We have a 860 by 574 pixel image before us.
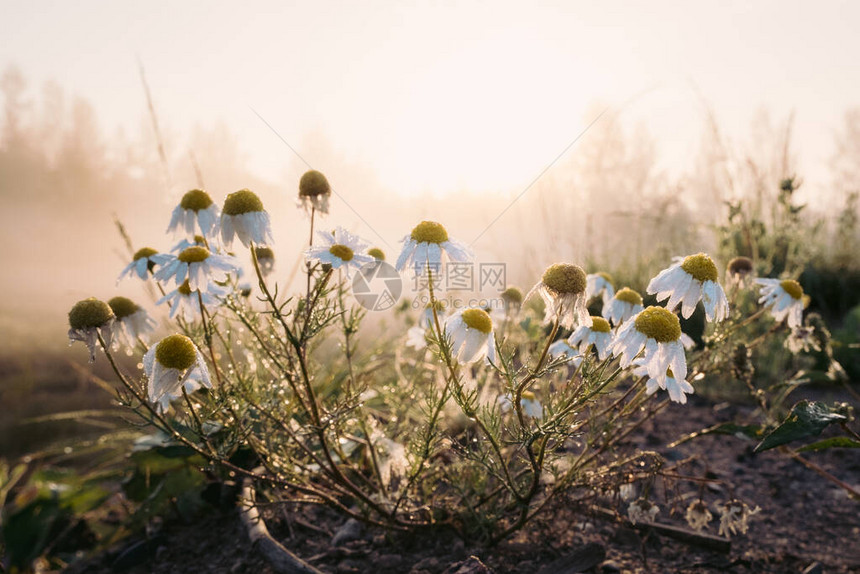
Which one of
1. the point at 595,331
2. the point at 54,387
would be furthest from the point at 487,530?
the point at 54,387

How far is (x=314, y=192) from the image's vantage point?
5.18ft

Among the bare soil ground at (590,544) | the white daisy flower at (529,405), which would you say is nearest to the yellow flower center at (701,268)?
the white daisy flower at (529,405)

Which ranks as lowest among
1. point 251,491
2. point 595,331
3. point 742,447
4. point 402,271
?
point 742,447

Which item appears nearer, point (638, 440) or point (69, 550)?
point (69, 550)

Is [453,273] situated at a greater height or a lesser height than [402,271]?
lesser

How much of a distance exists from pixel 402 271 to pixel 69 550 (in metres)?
2.27

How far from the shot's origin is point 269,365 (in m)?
1.97

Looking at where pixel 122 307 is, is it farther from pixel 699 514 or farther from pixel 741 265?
pixel 741 265

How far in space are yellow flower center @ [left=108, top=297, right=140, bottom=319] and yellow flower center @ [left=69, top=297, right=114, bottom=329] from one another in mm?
264

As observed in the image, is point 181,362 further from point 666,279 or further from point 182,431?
point 666,279

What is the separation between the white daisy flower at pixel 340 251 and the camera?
1408 mm

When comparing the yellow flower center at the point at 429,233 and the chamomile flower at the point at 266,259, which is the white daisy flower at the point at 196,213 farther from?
the yellow flower center at the point at 429,233

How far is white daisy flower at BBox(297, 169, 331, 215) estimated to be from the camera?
5.15 ft

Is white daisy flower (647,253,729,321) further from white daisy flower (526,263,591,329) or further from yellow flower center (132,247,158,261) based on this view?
yellow flower center (132,247,158,261)
